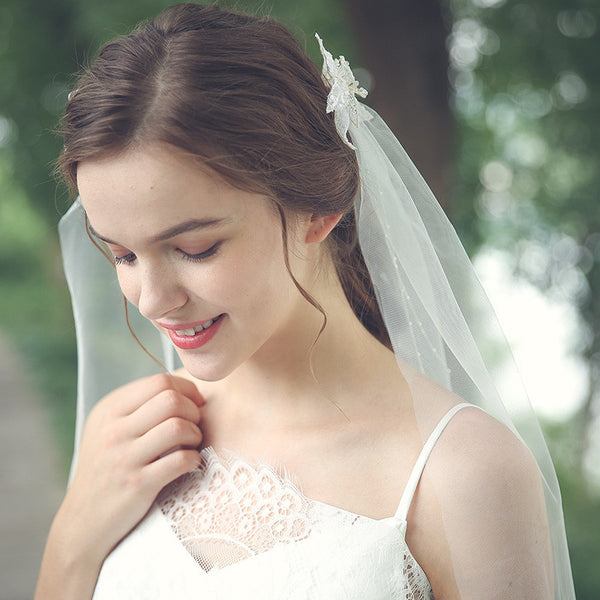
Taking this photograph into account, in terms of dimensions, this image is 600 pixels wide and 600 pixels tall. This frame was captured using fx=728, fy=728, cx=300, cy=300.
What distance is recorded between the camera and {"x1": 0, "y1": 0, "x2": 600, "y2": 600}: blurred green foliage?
3.96 m

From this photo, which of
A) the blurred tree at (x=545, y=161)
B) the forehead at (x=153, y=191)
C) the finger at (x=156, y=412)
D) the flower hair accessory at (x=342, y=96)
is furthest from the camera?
the blurred tree at (x=545, y=161)

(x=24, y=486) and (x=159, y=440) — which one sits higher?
(x=24, y=486)

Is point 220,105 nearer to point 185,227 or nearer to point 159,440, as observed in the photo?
point 185,227

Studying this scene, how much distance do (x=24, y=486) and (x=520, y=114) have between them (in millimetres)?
4543

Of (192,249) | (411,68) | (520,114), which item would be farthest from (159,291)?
(520,114)

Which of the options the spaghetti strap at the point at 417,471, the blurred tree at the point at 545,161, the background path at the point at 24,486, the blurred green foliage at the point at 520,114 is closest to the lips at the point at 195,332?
the spaghetti strap at the point at 417,471

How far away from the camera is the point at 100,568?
1.68 meters

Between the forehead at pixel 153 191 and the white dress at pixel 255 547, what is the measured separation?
617 millimetres

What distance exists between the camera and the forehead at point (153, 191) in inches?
51.3

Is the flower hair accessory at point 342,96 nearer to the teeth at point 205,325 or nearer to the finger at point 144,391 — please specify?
the teeth at point 205,325

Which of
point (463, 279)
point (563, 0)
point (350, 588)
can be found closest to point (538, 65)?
point (563, 0)

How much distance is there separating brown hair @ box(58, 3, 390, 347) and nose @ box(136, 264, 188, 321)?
0.72ft

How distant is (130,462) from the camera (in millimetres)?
1656

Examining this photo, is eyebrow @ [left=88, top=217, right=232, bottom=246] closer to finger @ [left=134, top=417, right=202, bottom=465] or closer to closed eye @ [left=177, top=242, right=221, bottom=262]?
closed eye @ [left=177, top=242, right=221, bottom=262]
